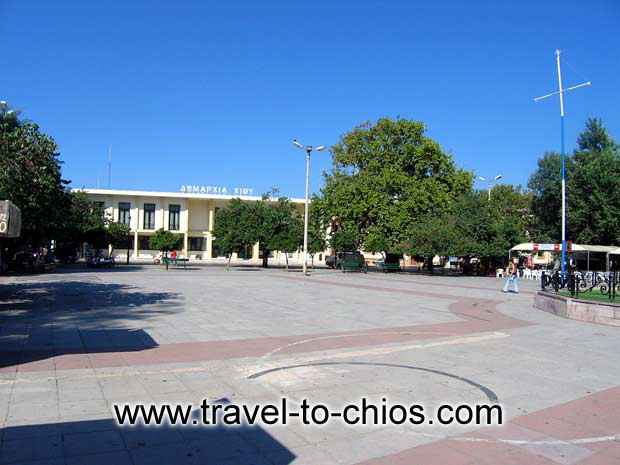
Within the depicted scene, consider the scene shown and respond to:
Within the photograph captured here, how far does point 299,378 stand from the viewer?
7.53 meters

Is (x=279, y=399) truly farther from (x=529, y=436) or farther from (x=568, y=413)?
(x=568, y=413)

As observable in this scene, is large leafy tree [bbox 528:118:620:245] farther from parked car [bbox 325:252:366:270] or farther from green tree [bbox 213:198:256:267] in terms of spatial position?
green tree [bbox 213:198:256:267]

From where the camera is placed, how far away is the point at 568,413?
20.5 feet

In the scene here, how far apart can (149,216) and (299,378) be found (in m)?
71.1

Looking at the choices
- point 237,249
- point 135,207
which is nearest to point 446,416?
point 237,249

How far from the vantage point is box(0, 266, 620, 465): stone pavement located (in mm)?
4961

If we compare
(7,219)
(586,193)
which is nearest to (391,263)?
(586,193)

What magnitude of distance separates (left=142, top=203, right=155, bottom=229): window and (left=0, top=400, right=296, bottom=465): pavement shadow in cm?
7206

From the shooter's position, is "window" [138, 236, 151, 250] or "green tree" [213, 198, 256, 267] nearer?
"green tree" [213, 198, 256, 267]

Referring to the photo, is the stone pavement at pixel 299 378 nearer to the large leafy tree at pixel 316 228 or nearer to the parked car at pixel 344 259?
the parked car at pixel 344 259

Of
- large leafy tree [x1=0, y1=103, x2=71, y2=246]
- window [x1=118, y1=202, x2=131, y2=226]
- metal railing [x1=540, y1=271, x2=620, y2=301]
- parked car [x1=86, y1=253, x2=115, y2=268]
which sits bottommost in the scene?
parked car [x1=86, y1=253, x2=115, y2=268]

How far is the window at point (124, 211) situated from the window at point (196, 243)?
908 cm

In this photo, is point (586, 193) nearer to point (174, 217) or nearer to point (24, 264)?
point (24, 264)

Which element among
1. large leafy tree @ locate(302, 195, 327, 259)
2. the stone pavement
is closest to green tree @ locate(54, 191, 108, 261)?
large leafy tree @ locate(302, 195, 327, 259)
